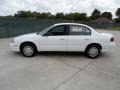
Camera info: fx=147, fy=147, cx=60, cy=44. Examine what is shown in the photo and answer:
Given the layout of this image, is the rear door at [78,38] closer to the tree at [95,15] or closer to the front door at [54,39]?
the front door at [54,39]

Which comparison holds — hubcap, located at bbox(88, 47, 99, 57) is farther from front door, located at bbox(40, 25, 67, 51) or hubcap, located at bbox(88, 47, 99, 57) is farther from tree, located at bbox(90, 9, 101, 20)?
tree, located at bbox(90, 9, 101, 20)

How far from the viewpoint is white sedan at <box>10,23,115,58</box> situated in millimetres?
6801

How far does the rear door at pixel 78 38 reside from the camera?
22.3 ft

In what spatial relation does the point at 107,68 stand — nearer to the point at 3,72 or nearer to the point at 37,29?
the point at 3,72

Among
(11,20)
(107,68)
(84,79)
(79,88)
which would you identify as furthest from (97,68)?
(11,20)

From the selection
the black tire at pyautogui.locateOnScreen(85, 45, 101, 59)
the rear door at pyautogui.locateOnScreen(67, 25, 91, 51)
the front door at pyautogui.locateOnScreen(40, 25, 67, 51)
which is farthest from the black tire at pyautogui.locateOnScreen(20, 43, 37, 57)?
the black tire at pyautogui.locateOnScreen(85, 45, 101, 59)

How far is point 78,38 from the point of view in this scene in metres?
6.80

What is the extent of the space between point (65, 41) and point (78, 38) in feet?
2.03

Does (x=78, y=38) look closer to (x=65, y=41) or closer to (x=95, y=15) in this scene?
(x=65, y=41)

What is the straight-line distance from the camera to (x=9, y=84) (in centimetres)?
403

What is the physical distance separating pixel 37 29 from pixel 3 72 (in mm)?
11765

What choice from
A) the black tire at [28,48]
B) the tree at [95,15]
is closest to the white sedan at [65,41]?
the black tire at [28,48]

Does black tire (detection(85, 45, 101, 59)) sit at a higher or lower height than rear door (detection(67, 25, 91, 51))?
lower

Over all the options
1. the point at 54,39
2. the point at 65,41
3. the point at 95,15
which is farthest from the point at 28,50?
the point at 95,15
